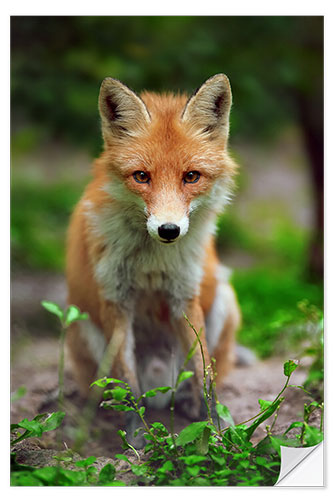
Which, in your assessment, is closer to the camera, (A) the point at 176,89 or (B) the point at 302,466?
(B) the point at 302,466

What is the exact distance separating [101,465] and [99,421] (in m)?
0.67

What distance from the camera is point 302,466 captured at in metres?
2.59

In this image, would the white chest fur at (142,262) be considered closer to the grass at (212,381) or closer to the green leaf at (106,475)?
the grass at (212,381)

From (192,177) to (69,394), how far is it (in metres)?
1.95

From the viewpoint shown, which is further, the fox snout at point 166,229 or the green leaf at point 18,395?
the green leaf at point 18,395

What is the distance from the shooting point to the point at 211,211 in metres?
2.89

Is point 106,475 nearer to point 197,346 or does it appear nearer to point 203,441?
point 203,441

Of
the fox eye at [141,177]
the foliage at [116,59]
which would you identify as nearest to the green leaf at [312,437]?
the fox eye at [141,177]

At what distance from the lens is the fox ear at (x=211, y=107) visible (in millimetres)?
2572

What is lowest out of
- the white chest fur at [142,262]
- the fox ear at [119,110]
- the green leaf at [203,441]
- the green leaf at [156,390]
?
the green leaf at [203,441]

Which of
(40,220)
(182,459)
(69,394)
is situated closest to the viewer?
(182,459)

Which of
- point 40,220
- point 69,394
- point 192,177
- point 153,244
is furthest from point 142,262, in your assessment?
point 40,220
